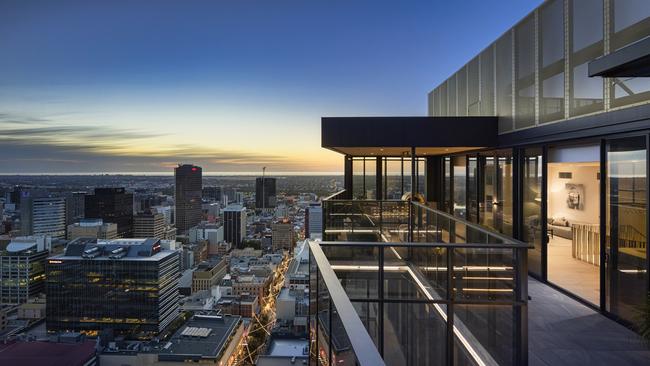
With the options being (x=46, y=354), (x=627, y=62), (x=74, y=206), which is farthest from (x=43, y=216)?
(x=627, y=62)

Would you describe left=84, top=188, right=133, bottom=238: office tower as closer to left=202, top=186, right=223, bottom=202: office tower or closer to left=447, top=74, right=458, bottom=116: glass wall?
left=202, top=186, right=223, bottom=202: office tower

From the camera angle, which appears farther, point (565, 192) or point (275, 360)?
point (275, 360)

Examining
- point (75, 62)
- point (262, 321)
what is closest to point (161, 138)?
point (75, 62)

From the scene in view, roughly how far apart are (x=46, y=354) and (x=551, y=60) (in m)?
29.6

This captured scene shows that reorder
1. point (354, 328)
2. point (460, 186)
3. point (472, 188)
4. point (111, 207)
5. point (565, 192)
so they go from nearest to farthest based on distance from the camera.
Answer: point (354, 328) → point (565, 192) → point (472, 188) → point (460, 186) → point (111, 207)

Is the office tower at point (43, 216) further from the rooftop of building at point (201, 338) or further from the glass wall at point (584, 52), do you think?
the glass wall at point (584, 52)

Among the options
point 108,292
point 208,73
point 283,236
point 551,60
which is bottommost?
point 108,292

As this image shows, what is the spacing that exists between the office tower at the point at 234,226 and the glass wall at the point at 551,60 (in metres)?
75.1

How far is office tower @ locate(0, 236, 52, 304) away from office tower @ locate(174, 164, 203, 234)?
45001mm

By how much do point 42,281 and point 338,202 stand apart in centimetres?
4837

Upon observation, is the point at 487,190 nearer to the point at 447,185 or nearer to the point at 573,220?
the point at 573,220

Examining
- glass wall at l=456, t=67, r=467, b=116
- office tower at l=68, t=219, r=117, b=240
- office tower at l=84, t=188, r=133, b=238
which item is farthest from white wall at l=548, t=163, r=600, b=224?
office tower at l=84, t=188, r=133, b=238

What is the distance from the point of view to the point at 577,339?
15.7 feet

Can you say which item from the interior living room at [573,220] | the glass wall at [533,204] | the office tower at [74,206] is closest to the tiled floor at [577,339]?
the interior living room at [573,220]
